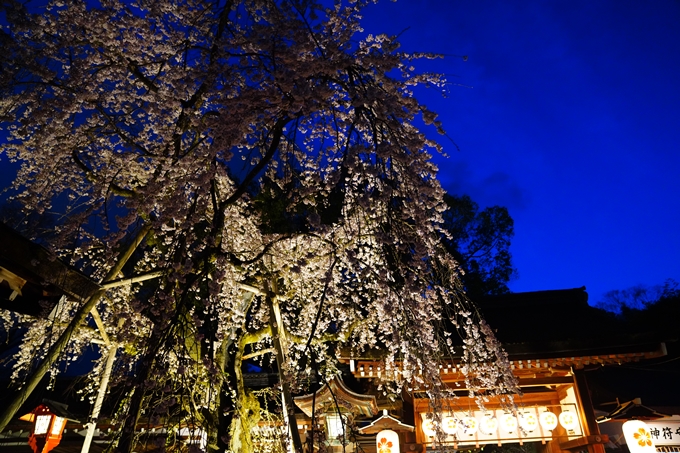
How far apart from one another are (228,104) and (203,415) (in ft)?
16.1

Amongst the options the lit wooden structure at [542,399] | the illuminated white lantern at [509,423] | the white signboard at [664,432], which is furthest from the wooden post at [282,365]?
the white signboard at [664,432]

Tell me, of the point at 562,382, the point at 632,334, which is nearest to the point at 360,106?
the point at 632,334

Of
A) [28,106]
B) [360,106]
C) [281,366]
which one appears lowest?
[281,366]

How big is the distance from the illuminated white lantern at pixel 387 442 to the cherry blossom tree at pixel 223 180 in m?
1.20

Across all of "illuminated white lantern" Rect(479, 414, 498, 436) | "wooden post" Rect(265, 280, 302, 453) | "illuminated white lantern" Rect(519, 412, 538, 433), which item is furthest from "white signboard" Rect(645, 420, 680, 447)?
"wooden post" Rect(265, 280, 302, 453)

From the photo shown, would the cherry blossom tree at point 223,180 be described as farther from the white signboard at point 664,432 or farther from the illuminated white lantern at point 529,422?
the white signboard at point 664,432

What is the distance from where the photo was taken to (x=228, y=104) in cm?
408

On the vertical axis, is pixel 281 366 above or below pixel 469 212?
below

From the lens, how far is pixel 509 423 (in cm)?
Answer: 867

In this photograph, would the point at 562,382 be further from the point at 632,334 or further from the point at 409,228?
the point at 409,228

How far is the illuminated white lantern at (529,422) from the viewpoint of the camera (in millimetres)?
8617

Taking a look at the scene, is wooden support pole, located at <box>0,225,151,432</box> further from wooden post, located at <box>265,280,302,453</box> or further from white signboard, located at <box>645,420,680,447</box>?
white signboard, located at <box>645,420,680,447</box>

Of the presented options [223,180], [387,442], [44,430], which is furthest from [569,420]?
[44,430]

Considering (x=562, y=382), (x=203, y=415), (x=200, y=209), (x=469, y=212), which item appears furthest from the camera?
(x=469, y=212)
